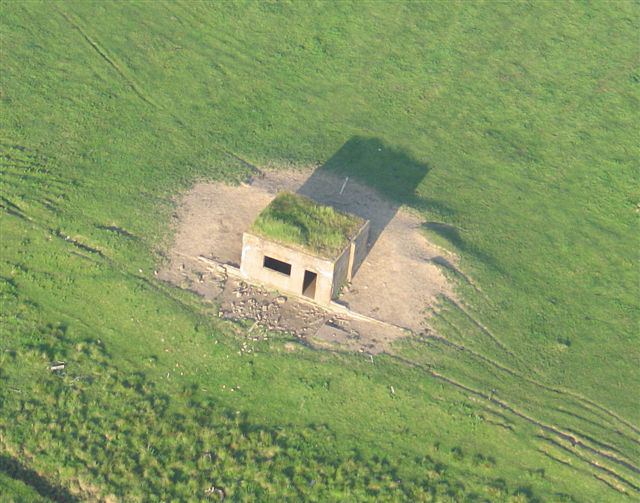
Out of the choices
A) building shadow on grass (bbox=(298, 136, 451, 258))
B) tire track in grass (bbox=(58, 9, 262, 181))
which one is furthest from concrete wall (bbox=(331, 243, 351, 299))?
tire track in grass (bbox=(58, 9, 262, 181))

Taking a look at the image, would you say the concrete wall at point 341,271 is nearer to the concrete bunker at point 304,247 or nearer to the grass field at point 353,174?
the concrete bunker at point 304,247

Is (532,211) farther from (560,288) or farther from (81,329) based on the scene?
(81,329)

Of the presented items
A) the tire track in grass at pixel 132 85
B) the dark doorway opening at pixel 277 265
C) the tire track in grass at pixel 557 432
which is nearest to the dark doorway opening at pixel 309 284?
the dark doorway opening at pixel 277 265

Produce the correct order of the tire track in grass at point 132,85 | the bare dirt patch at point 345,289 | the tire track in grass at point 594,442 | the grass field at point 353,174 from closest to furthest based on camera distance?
the grass field at point 353,174, the tire track in grass at point 594,442, the bare dirt patch at point 345,289, the tire track in grass at point 132,85

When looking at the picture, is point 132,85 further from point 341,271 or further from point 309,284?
point 341,271

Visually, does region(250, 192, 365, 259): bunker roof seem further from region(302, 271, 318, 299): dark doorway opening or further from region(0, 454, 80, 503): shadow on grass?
region(0, 454, 80, 503): shadow on grass

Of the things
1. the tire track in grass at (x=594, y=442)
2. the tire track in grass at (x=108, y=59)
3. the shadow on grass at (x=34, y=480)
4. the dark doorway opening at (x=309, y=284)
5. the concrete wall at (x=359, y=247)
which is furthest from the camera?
the tire track in grass at (x=108, y=59)

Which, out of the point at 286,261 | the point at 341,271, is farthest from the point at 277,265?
the point at 341,271
